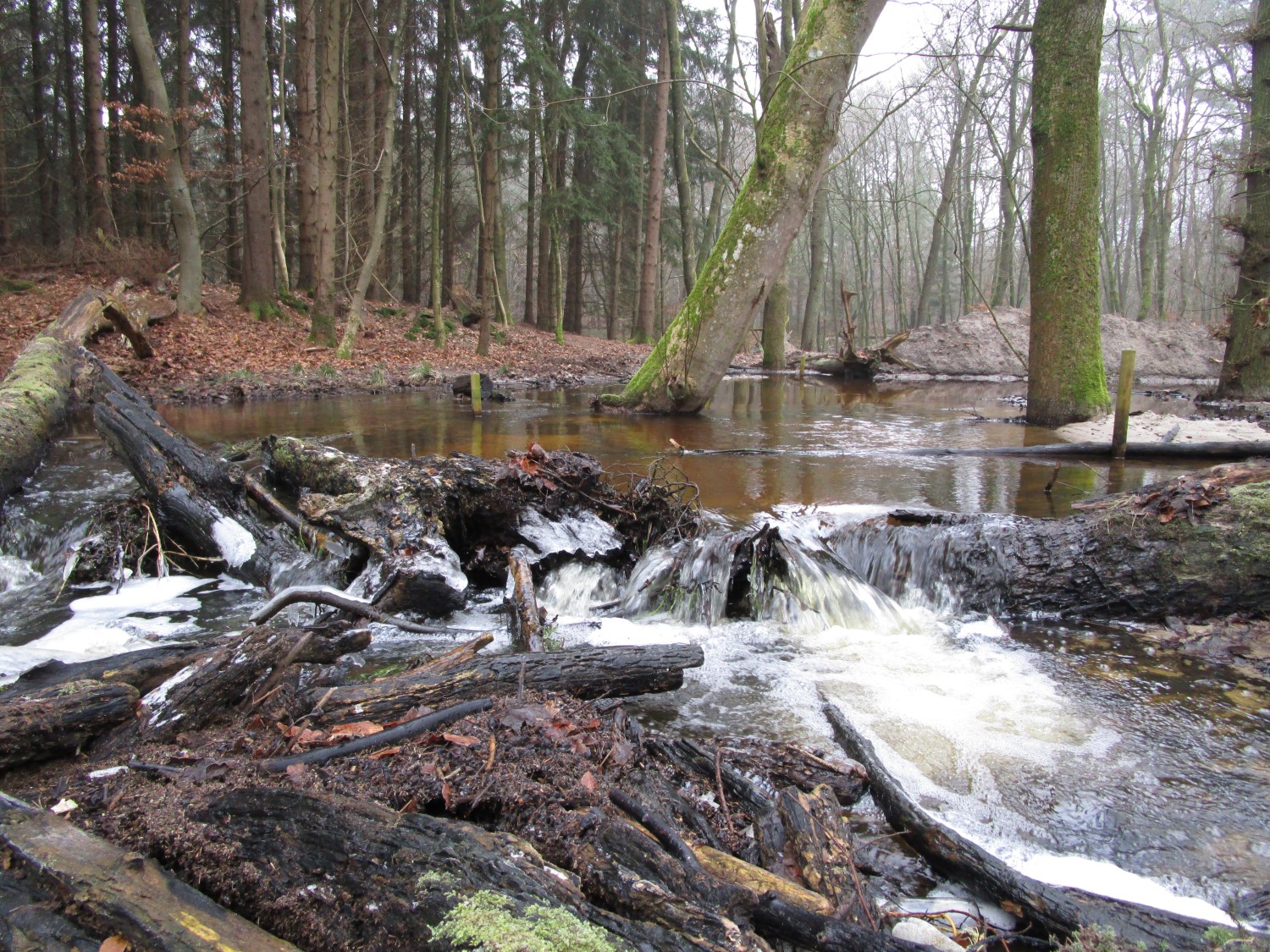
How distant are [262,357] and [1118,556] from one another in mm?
15140

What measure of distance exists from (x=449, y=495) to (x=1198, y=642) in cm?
455

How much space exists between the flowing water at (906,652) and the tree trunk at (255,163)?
31.6 feet

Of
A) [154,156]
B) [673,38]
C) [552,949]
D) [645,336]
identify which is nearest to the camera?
[552,949]

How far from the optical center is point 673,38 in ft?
58.6

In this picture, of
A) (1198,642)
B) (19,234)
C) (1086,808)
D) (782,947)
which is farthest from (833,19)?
(19,234)

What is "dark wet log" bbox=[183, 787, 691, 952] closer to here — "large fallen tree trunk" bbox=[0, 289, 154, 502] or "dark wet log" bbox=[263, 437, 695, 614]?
"dark wet log" bbox=[263, 437, 695, 614]

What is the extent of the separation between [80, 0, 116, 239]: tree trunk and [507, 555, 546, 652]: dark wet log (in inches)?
789

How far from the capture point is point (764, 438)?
973 cm

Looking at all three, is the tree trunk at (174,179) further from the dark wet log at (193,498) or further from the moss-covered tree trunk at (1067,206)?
the moss-covered tree trunk at (1067,206)

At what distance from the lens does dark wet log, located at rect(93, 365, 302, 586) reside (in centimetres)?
500

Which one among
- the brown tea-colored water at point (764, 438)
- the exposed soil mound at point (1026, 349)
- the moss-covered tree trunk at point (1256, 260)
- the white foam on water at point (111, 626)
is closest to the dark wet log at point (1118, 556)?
the brown tea-colored water at point (764, 438)

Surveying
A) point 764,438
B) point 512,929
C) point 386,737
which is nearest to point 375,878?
point 512,929

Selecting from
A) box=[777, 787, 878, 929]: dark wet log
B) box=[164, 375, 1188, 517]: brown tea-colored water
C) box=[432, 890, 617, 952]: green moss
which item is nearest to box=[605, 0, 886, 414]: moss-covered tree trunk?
box=[164, 375, 1188, 517]: brown tea-colored water

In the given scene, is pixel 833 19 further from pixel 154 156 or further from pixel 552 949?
pixel 154 156
